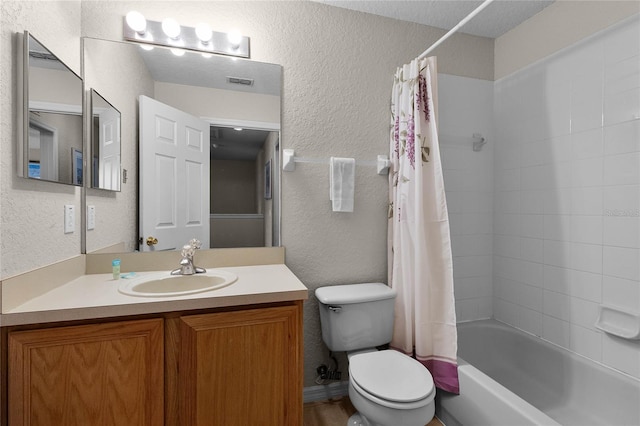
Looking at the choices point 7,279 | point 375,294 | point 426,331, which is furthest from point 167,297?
point 426,331

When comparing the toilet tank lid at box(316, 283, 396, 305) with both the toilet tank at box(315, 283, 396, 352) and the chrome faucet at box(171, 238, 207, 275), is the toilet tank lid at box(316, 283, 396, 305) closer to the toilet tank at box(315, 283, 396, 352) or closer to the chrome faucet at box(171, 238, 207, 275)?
the toilet tank at box(315, 283, 396, 352)

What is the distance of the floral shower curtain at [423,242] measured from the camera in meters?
1.69

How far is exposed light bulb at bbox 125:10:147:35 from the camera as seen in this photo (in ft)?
5.19

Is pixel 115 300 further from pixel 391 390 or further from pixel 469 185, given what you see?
pixel 469 185

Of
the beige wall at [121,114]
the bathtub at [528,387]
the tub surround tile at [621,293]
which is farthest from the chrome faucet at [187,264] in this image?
the tub surround tile at [621,293]

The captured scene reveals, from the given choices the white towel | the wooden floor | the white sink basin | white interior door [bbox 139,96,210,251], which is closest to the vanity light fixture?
white interior door [bbox 139,96,210,251]

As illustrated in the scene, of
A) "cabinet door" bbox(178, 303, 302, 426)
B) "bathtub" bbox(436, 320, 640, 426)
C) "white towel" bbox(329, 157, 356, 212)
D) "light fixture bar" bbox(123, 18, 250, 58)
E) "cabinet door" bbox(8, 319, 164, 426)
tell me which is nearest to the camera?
"cabinet door" bbox(8, 319, 164, 426)

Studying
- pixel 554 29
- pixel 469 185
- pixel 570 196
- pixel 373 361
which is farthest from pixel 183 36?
pixel 570 196

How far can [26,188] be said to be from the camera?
1110mm

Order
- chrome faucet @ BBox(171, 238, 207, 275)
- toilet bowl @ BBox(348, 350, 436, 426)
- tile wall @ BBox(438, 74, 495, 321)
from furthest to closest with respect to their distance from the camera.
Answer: tile wall @ BBox(438, 74, 495, 321)
chrome faucet @ BBox(171, 238, 207, 275)
toilet bowl @ BBox(348, 350, 436, 426)

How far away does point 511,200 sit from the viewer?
227cm

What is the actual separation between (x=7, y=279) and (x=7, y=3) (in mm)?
900

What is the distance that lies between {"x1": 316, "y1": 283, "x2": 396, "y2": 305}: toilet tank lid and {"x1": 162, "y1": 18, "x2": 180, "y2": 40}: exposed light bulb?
160cm

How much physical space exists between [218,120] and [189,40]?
44cm
